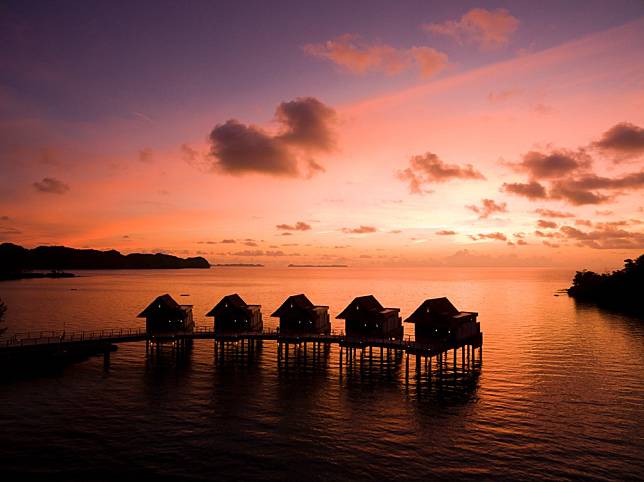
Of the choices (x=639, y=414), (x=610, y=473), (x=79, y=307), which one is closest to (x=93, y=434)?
(x=610, y=473)

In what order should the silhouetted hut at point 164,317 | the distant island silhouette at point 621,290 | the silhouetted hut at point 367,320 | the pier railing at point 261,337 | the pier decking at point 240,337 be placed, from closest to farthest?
the pier decking at point 240,337 → the pier railing at point 261,337 → the silhouetted hut at point 367,320 → the silhouetted hut at point 164,317 → the distant island silhouette at point 621,290

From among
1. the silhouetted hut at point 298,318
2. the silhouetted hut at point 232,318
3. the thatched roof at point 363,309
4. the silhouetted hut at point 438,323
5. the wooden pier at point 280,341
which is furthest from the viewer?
the silhouetted hut at point 232,318

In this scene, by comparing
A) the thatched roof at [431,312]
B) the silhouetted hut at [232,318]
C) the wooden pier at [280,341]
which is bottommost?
the wooden pier at [280,341]

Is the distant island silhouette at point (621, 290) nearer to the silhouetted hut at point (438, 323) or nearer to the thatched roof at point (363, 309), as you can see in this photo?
the silhouetted hut at point (438, 323)

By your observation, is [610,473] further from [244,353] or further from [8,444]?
[244,353]

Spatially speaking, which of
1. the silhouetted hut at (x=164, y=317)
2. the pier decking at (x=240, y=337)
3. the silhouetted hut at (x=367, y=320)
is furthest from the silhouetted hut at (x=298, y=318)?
the silhouetted hut at (x=164, y=317)

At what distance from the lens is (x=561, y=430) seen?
41031 millimetres

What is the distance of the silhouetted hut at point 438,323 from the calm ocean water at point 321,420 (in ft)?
18.5

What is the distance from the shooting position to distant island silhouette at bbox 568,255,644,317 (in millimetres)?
139500

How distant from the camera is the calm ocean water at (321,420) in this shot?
111 ft

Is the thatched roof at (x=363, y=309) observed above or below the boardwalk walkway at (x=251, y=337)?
above

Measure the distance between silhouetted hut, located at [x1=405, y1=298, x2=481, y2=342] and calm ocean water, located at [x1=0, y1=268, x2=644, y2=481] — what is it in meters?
5.64

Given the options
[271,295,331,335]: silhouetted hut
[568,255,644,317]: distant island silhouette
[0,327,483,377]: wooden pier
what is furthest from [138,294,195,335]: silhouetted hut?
[568,255,644,317]: distant island silhouette

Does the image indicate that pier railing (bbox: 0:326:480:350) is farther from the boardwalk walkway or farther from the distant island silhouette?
the distant island silhouette
